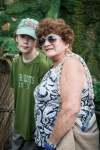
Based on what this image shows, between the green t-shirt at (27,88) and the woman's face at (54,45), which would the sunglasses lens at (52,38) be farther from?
the green t-shirt at (27,88)

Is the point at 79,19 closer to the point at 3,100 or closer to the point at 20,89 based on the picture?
the point at 3,100

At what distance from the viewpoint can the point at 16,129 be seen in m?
2.71

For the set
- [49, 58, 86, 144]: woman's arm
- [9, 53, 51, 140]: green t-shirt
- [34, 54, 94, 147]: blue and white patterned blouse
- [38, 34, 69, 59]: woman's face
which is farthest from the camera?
[9, 53, 51, 140]: green t-shirt

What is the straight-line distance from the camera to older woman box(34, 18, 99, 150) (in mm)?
1858

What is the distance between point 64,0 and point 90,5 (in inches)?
38.4

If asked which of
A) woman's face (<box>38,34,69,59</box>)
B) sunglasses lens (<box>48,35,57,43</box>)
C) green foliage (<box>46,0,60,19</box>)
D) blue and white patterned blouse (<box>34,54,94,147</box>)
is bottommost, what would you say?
blue and white patterned blouse (<box>34,54,94,147</box>)

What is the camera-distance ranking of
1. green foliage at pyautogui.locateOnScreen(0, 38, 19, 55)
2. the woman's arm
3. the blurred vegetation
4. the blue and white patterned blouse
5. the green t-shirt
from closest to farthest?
the woman's arm
the blue and white patterned blouse
the green t-shirt
green foliage at pyautogui.locateOnScreen(0, 38, 19, 55)
the blurred vegetation

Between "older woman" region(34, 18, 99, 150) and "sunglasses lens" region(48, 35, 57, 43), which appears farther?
"sunglasses lens" region(48, 35, 57, 43)

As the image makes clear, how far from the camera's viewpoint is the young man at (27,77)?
253cm

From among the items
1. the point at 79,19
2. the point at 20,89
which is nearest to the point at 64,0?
the point at 79,19

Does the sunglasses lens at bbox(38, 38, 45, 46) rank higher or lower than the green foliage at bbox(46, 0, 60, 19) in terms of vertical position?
lower

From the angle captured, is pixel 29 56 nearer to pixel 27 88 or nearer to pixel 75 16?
pixel 27 88

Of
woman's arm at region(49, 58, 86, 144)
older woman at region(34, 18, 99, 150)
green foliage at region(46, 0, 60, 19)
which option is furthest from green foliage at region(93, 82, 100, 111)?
green foliage at region(46, 0, 60, 19)

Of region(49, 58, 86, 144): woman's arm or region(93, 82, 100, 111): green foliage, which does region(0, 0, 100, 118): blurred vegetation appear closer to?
region(93, 82, 100, 111): green foliage
